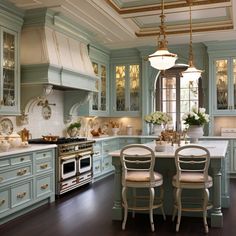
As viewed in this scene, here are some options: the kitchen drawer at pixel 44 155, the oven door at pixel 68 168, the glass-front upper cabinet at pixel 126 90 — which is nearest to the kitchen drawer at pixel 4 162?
the kitchen drawer at pixel 44 155

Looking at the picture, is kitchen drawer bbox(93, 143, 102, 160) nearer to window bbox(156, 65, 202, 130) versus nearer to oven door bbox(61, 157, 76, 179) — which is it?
oven door bbox(61, 157, 76, 179)

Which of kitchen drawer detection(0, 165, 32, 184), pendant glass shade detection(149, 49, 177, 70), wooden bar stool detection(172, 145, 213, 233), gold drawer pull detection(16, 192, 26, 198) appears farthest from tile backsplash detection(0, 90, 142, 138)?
wooden bar stool detection(172, 145, 213, 233)

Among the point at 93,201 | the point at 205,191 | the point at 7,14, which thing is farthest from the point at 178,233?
the point at 7,14

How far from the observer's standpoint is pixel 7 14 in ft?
16.9

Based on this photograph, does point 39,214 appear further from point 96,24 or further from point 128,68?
point 128,68

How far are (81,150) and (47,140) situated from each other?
2.57 ft

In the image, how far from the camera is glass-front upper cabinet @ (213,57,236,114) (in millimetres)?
7836

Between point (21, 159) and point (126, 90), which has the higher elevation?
point (126, 90)

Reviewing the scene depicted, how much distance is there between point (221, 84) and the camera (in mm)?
7938

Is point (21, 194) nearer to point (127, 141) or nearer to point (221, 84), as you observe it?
point (127, 141)

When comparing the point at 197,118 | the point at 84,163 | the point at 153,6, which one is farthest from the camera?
the point at 84,163

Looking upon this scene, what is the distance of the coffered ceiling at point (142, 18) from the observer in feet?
18.0

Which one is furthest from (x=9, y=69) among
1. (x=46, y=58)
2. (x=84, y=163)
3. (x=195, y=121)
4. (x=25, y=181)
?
(x=195, y=121)

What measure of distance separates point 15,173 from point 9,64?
5.49 ft
